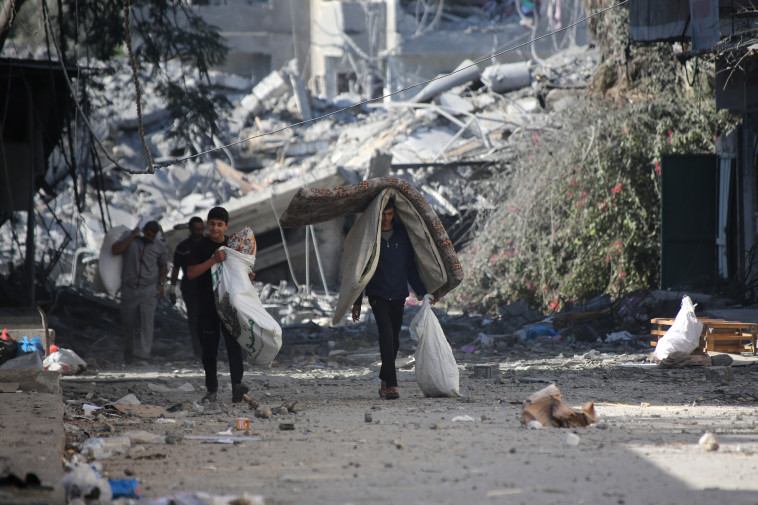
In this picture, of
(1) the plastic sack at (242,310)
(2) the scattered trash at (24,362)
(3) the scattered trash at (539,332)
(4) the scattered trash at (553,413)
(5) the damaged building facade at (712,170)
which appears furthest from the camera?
(3) the scattered trash at (539,332)

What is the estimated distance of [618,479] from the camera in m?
4.09

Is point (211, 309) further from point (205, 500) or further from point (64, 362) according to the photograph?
point (205, 500)

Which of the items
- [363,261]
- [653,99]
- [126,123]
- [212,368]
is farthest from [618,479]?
[126,123]

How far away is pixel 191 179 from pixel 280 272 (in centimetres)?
555

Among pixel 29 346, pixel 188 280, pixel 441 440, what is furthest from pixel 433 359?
pixel 188 280

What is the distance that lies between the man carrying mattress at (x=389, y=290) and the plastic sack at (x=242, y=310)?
32.1 inches

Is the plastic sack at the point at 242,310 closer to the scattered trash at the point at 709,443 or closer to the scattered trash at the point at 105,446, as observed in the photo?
the scattered trash at the point at 105,446

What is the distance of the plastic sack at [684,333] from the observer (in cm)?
840

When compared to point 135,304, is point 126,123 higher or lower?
higher

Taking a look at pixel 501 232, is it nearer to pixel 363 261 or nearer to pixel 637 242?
pixel 637 242

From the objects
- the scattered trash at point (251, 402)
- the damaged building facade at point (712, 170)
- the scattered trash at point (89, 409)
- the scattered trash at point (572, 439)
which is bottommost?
the scattered trash at point (89, 409)

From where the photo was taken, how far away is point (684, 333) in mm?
8477

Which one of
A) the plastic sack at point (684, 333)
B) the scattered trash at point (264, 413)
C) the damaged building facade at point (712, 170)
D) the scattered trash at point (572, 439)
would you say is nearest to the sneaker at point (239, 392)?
the scattered trash at point (264, 413)

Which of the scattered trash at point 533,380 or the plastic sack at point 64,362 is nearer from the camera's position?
the scattered trash at point 533,380
